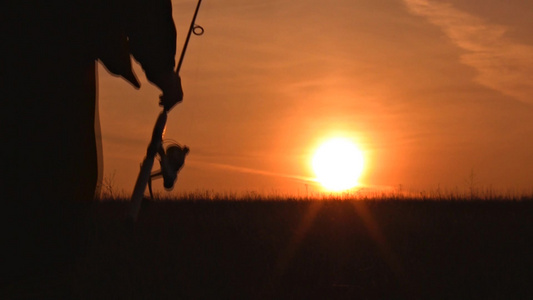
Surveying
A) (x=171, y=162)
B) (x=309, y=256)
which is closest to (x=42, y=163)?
(x=171, y=162)

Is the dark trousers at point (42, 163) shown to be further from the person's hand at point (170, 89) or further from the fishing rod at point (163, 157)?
the fishing rod at point (163, 157)

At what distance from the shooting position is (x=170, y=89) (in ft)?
9.72

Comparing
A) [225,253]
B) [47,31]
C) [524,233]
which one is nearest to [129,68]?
[47,31]

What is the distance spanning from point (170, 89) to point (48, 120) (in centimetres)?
65

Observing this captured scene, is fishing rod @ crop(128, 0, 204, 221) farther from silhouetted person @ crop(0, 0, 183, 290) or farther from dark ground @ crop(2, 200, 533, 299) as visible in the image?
silhouetted person @ crop(0, 0, 183, 290)

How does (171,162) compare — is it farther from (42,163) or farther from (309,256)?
(42,163)

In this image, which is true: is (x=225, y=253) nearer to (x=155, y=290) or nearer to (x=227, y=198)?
(x=155, y=290)

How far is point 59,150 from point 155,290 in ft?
11.9

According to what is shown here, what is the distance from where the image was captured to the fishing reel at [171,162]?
5066 millimetres

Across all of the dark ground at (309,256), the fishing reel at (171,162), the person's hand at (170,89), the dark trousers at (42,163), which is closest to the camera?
the dark trousers at (42,163)

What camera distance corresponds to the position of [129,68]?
2.72m

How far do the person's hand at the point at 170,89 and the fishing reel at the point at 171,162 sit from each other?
6.00 ft

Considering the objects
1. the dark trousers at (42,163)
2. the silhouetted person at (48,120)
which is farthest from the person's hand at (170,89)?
the dark trousers at (42,163)

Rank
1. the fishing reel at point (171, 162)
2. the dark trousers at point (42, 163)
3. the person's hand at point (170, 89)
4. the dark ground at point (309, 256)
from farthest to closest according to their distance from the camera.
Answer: the dark ground at point (309, 256) < the fishing reel at point (171, 162) < the person's hand at point (170, 89) < the dark trousers at point (42, 163)
